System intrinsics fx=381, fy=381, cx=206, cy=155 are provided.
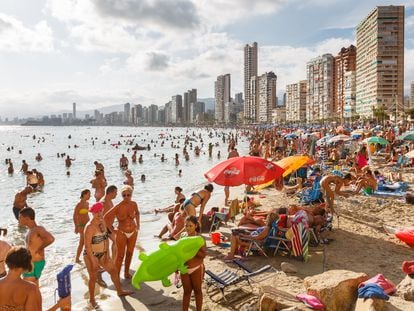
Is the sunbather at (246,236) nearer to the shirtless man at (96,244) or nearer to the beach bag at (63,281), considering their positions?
the shirtless man at (96,244)

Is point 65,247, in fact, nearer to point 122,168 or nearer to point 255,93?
point 122,168

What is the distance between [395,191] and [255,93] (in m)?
180

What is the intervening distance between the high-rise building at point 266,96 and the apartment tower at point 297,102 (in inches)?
371

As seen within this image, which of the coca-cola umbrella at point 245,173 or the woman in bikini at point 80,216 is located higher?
the coca-cola umbrella at point 245,173

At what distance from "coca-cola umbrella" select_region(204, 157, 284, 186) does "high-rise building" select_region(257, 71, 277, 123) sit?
171969 mm

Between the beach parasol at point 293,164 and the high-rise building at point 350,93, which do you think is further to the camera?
the high-rise building at point 350,93

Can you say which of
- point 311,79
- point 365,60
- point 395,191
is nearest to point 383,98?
point 365,60

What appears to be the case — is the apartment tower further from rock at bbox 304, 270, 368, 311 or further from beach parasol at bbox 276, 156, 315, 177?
rock at bbox 304, 270, 368, 311

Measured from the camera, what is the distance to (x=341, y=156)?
22.3 meters

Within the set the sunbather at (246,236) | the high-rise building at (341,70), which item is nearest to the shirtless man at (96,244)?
the sunbather at (246,236)

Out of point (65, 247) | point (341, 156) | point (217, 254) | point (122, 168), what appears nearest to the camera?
point (217, 254)

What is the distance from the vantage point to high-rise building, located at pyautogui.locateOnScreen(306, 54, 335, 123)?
129250 millimetres

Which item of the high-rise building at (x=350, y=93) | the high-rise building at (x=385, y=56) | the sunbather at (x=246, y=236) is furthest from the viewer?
the high-rise building at (x=350, y=93)

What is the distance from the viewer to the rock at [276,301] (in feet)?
13.5
